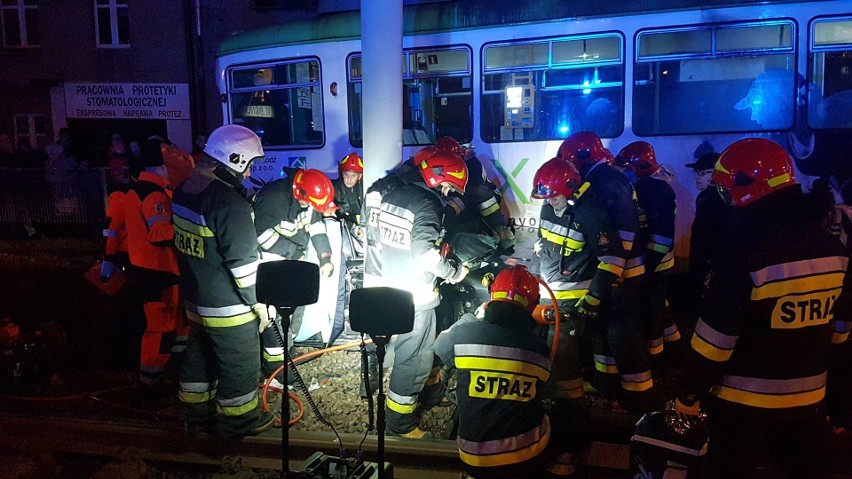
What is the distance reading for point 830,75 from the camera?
5859 mm

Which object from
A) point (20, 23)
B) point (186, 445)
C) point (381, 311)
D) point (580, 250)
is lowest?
point (186, 445)

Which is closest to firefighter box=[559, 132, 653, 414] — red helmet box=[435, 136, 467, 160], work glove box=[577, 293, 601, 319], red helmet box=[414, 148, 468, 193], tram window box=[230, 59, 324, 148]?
work glove box=[577, 293, 601, 319]

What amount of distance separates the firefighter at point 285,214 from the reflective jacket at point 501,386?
2.75 meters

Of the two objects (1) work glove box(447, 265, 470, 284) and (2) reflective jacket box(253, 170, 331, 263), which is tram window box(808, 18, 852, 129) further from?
(2) reflective jacket box(253, 170, 331, 263)

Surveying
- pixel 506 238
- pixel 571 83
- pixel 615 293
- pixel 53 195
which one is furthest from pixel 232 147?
pixel 53 195

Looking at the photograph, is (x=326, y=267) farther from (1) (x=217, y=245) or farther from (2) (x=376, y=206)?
(1) (x=217, y=245)

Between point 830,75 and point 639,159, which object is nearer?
point 639,159

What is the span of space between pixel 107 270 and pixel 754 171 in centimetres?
530

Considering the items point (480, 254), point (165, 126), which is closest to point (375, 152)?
point (480, 254)

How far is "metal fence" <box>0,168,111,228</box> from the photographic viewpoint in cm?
1345

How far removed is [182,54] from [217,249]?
58.2 ft

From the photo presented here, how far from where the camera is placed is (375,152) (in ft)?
19.1

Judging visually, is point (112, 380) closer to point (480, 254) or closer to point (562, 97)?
point (480, 254)

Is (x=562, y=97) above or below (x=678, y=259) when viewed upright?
above
